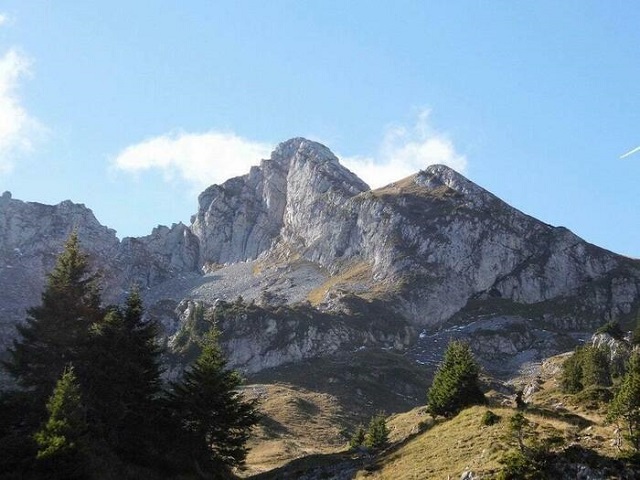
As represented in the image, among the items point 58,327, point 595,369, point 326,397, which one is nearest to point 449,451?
point 58,327

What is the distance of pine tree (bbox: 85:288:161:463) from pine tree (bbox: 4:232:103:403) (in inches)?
76.1

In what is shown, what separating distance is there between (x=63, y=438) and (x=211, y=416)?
1425 centimetres

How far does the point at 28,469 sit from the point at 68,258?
2118 centimetres

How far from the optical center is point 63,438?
1243 inches

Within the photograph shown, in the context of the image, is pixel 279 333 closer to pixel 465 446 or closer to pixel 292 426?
pixel 292 426

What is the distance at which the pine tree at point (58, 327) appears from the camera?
146 ft

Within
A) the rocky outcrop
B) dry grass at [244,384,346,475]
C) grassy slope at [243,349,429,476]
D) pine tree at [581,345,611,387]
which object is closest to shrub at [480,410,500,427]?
dry grass at [244,384,346,475]

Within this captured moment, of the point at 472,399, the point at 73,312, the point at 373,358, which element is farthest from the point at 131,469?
the point at 373,358

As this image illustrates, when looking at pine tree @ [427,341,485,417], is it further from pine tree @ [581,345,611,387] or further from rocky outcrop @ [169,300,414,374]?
rocky outcrop @ [169,300,414,374]

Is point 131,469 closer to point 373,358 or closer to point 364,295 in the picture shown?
point 373,358

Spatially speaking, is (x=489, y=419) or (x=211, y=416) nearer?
(x=489, y=419)

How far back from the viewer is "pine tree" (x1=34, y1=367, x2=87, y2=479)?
103ft

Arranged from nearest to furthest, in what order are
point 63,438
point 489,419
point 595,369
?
1. point 63,438
2. point 489,419
3. point 595,369

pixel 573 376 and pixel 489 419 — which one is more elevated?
pixel 489 419
